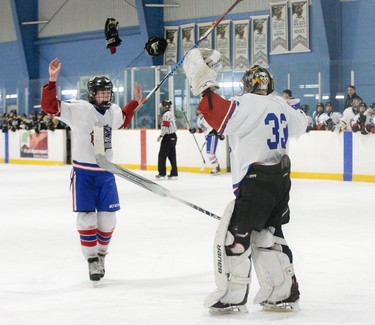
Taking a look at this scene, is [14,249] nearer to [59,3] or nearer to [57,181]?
[57,181]

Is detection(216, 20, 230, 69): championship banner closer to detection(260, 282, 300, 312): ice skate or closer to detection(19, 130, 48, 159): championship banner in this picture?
detection(19, 130, 48, 159): championship banner

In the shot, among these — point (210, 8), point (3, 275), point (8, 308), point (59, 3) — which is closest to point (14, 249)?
point (3, 275)

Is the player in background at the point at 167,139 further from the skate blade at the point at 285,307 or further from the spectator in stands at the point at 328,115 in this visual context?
the skate blade at the point at 285,307

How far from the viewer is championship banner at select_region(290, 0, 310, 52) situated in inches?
821

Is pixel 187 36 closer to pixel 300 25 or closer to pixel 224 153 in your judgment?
pixel 300 25

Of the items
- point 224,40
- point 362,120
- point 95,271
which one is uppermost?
point 224,40

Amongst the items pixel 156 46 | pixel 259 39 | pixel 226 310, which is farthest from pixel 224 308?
pixel 259 39

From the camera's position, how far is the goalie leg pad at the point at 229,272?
14.4 ft

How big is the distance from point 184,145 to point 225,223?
13318mm

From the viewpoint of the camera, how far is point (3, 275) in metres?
5.69

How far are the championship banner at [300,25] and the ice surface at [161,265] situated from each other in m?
10.3

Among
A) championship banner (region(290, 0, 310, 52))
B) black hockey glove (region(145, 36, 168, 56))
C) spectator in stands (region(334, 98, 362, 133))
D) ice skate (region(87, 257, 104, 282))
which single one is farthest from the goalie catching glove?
championship banner (region(290, 0, 310, 52))

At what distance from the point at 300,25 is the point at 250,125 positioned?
17.1m

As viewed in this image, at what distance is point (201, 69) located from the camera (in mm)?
4352
